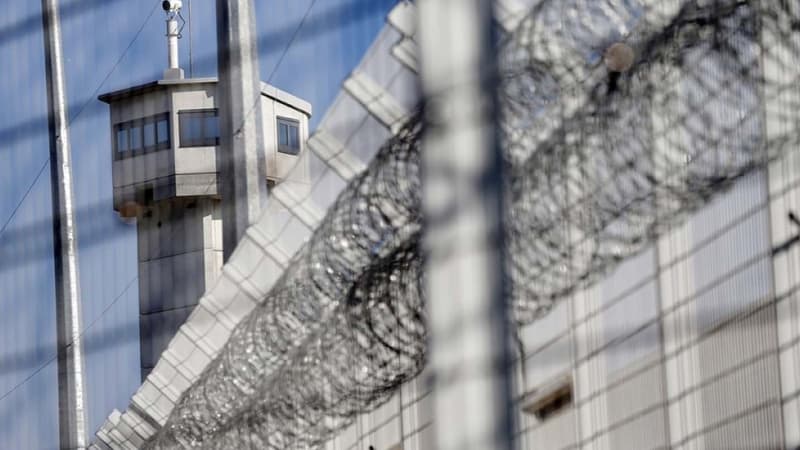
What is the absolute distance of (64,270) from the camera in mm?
4906

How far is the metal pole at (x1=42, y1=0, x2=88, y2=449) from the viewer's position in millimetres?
4762

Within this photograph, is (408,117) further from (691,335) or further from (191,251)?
(191,251)

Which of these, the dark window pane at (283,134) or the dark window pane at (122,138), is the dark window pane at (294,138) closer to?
the dark window pane at (283,134)

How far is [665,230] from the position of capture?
245cm

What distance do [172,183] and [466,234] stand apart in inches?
104

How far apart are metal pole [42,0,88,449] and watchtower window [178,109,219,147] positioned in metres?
0.61

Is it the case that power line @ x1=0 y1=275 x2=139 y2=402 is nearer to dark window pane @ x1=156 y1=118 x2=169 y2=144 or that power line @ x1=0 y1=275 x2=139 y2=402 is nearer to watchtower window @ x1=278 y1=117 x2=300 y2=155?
dark window pane @ x1=156 y1=118 x2=169 y2=144

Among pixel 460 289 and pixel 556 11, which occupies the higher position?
pixel 556 11

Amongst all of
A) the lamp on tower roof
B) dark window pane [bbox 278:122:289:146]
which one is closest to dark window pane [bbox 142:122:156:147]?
the lamp on tower roof

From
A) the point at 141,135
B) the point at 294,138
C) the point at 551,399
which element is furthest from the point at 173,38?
the point at 551,399

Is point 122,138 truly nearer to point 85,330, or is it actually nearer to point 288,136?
point 85,330

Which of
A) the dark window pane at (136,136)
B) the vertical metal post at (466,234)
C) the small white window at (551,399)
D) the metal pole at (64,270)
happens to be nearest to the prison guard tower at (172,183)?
the dark window pane at (136,136)

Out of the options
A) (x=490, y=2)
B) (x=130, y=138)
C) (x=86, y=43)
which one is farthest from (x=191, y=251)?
(x=490, y=2)

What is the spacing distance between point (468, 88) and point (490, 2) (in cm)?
12
